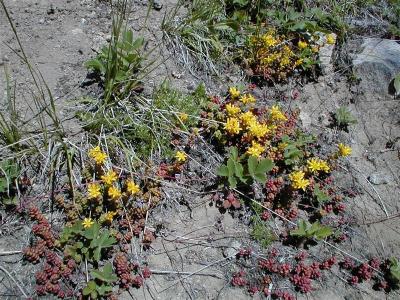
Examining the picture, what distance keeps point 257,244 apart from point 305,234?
401 mm

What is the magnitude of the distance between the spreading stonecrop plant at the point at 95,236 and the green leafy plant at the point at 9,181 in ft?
0.62

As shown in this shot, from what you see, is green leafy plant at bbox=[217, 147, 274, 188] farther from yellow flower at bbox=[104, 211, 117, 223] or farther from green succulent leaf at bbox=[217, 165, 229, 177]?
yellow flower at bbox=[104, 211, 117, 223]

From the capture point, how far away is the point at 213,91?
460cm

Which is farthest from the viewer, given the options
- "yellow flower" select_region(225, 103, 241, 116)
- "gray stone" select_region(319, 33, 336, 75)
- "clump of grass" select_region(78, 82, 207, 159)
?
"gray stone" select_region(319, 33, 336, 75)

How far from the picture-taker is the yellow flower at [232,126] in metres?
4.05

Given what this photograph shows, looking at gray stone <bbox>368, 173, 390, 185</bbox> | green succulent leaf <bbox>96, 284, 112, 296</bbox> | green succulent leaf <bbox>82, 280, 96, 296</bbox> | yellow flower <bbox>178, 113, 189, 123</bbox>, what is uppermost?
yellow flower <bbox>178, 113, 189, 123</bbox>

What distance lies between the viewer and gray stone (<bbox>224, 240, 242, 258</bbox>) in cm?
370

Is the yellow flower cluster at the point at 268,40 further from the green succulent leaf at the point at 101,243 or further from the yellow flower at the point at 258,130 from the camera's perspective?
the green succulent leaf at the point at 101,243

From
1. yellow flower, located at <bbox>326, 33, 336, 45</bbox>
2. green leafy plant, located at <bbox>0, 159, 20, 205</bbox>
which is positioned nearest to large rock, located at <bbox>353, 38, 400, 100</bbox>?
yellow flower, located at <bbox>326, 33, 336, 45</bbox>

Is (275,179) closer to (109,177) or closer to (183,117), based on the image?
(183,117)

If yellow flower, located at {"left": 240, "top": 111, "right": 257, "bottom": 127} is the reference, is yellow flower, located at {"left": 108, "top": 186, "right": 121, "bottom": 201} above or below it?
below

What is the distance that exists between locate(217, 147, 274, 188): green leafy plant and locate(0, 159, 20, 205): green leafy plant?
162 centimetres

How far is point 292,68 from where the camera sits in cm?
484

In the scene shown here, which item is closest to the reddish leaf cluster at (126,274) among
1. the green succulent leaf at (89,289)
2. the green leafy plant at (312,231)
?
the green succulent leaf at (89,289)
